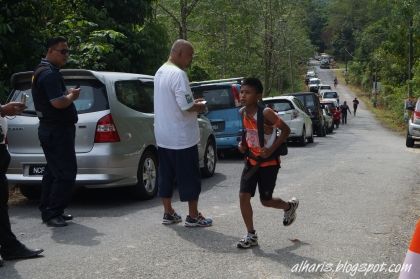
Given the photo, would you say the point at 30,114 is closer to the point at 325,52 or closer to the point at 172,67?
the point at 172,67

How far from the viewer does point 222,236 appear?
630 cm

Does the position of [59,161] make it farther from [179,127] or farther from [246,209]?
[246,209]

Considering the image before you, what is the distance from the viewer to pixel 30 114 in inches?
314

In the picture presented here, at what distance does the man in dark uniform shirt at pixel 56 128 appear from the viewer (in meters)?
6.62

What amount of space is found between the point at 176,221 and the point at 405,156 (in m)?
10.6

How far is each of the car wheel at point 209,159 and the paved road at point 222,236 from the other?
0.76m

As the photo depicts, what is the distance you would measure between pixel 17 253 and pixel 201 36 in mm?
31981

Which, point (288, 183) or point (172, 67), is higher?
point (172, 67)

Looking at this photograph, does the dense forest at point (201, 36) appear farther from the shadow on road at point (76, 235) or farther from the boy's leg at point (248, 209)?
the boy's leg at point (248, 209)

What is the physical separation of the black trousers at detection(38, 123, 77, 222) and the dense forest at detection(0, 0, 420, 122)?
10.8ft

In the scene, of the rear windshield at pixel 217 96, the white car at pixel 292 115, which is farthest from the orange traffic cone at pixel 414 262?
the white car at pixel 292 115

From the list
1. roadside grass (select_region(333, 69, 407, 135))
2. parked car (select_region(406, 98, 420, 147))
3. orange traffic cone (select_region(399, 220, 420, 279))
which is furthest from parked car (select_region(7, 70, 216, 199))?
roadside grass (select_region(333, 69, 407, 135))

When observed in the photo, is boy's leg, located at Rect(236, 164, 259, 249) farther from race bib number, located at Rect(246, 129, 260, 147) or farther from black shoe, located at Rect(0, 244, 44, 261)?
black shoe, located at Rect(0, 244, 44, 261)

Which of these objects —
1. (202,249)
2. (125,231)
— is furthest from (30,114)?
(202,249)
